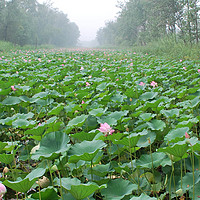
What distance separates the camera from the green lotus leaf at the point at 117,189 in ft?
3.01

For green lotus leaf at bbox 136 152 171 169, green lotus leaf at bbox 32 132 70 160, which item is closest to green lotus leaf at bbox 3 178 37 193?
green lotus leaf at bbox 32 132 70 160

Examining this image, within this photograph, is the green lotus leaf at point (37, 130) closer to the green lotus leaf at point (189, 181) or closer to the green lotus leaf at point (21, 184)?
the green lotus leaf at point (21, 184)

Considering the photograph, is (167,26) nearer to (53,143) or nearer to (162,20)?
(162,20)

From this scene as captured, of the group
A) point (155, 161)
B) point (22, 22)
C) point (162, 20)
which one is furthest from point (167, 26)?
point (155, 161)

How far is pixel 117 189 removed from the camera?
0.96 m

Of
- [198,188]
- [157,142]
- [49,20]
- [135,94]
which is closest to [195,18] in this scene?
[135,94]

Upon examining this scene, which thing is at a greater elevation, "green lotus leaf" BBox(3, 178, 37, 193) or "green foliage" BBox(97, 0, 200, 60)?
"green foliage" BBox(97, 0, 200, 60)

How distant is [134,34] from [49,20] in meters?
20.6

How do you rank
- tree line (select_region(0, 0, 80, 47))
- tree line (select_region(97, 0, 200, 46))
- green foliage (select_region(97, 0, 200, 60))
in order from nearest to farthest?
green foliage (select_region(97, 0, 200, 60)) → tree line (select_region(97, 0, 200, 46)) → tree line (select_region(0, 0, 80, 47))

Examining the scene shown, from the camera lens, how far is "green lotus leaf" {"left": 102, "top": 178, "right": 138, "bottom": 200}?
918 millimetres

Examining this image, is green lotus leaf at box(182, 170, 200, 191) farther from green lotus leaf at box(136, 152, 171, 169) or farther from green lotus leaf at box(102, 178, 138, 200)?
green lotus leaf at box(102, 178, 138, 200)

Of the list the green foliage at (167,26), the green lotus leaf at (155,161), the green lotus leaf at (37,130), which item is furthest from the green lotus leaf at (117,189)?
the green foliage at (167,26)

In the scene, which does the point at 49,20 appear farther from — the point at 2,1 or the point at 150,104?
the point at 150,104

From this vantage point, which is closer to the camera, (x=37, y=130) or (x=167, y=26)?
(x=37, y=130)
